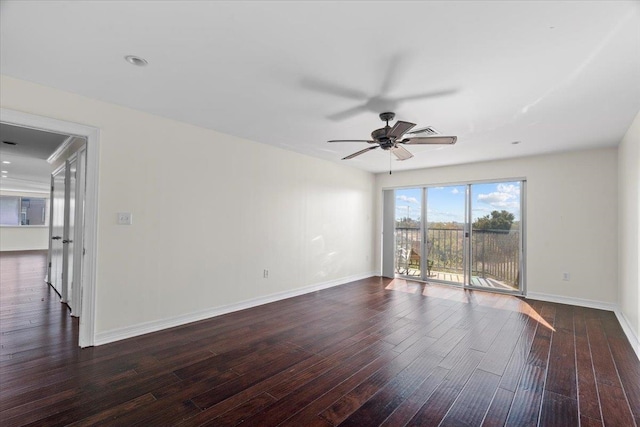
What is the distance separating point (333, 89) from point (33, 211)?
1306cm

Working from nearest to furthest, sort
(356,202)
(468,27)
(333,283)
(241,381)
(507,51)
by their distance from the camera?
(468,27) → (507,51) → (241,381) → (333,283) → (356,202)

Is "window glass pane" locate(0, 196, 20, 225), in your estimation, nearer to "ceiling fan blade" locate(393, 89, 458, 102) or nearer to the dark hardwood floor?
the dark hardwood floor

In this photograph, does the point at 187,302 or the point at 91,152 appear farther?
the point at 187,302

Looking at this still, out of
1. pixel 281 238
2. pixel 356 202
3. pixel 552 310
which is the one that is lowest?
pixel 552 310

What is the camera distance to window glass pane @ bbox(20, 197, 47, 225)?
10.2m

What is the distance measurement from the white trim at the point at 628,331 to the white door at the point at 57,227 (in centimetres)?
724

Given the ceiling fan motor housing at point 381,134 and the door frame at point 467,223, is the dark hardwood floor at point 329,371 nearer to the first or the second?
the door frame at point 467,223

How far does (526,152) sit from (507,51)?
338cm

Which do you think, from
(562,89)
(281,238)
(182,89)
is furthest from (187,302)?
(562,89)

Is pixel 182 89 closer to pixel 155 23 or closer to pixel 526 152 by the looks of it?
pixel 155 23

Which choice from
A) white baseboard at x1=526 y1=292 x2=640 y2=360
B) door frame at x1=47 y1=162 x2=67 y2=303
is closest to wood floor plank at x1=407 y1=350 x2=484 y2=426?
white baseboard at x1=526 y1=292 x2=640 y2=360

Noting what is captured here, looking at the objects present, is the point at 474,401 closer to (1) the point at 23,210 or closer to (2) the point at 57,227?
(2) the point at 57,227

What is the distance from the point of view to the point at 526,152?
15.5 ft

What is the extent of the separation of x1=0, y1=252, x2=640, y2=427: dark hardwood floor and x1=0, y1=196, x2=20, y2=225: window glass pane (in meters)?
8.67
